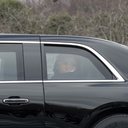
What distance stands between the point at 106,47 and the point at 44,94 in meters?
0.94

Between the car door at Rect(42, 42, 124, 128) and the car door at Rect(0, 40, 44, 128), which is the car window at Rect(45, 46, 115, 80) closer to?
the car door at Rect(42, 42, 124, 128)

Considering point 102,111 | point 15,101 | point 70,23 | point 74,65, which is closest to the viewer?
point 15,101

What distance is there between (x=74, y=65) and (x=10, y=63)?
713mm

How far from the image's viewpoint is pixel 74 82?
571 cm

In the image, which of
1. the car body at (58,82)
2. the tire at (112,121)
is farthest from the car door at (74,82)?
the tire at (112,121)

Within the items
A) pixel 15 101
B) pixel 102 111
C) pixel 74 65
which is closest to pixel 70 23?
pixel 74 65

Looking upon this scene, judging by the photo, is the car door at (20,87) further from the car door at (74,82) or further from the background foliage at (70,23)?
the background foliage at (70,23)

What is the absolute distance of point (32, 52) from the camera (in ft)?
18.9

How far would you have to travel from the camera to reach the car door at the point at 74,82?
18.3 feet

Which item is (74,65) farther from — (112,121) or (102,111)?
(112,121)

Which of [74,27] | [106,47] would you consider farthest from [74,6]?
[106,47]

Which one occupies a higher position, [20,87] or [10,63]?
[10,63]

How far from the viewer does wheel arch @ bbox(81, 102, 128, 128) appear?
18.4ft

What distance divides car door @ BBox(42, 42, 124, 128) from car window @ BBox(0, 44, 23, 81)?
28 centimetres
